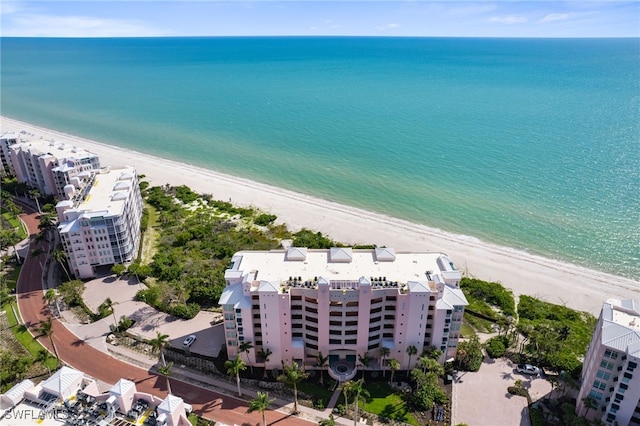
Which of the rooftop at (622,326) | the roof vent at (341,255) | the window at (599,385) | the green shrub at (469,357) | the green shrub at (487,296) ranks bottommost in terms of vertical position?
the green shrub at (487,296)

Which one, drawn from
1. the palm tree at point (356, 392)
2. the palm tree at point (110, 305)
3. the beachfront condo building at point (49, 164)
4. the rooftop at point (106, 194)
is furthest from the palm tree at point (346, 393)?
the beachfront condo building at point (49, 164)

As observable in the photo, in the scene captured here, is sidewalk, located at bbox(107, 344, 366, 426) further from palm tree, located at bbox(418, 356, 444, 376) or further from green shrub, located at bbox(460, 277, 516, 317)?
green shrub, located at bbox(460, 277, 516, 317)

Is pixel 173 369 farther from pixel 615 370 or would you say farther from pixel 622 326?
pixel 622 326

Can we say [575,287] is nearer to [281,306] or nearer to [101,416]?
[281,306]

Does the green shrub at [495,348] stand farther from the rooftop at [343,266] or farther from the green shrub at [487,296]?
the rooftop at [343,266]

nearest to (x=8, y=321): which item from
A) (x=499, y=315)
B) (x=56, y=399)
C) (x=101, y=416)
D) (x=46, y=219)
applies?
(x=46, y=219)

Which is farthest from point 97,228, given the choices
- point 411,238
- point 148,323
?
point 411,238

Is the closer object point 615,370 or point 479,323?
point 615,370
